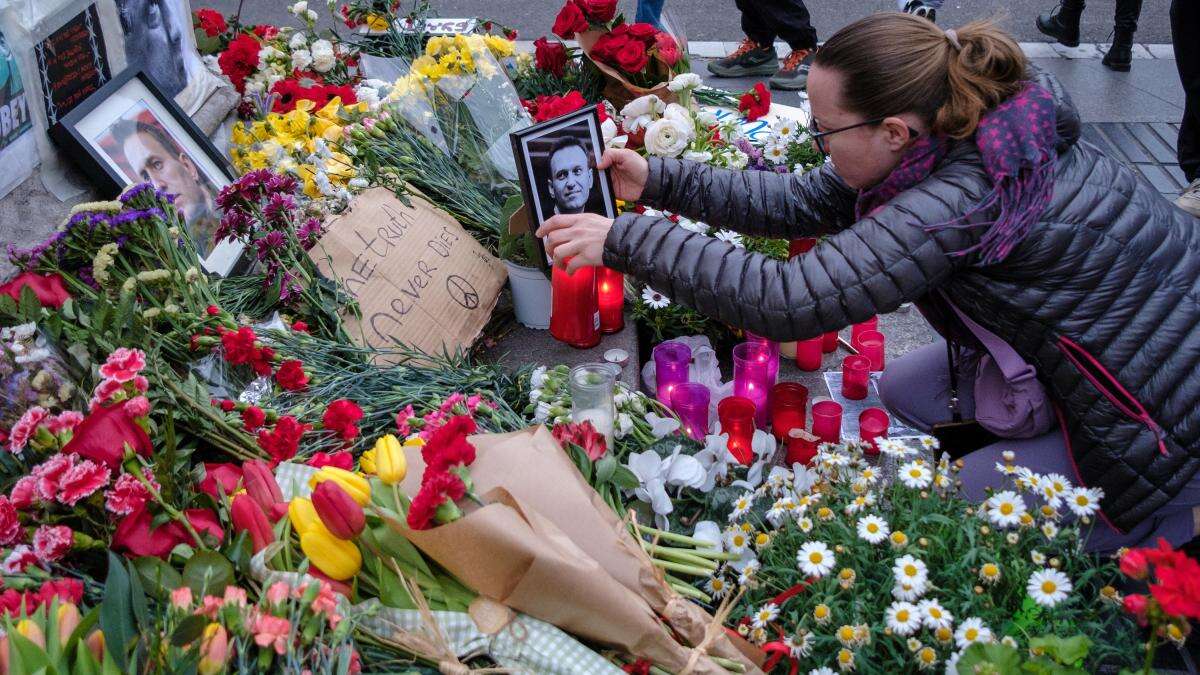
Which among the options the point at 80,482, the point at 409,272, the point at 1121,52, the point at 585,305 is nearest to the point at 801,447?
the point at 585,305

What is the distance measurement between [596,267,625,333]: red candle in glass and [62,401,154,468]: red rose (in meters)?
1.42

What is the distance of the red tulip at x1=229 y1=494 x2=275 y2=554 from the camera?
4.33 feet

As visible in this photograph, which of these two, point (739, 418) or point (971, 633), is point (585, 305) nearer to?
point (739, 418)

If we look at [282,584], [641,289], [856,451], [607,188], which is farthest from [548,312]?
[282,584]

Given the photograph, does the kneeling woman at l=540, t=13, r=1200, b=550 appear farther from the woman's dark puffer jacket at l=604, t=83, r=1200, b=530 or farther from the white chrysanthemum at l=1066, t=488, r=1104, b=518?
the white chrysanthemum at l=1066, t=488, r=1104, b=518

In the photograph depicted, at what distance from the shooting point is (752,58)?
5.46 metres

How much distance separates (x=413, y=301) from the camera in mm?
2447

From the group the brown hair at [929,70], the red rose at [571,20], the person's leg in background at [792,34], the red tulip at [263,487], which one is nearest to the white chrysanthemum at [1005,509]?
the brown hair at [929,70]

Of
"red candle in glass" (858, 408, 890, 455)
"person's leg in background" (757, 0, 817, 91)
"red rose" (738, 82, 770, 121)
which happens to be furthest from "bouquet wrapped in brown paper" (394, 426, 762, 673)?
"person's leg in background" (757, 0, 817, 91)

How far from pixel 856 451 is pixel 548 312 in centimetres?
119

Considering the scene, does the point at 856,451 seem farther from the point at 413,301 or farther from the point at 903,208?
the point at 413,301

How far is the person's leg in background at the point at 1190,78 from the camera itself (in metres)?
3.93

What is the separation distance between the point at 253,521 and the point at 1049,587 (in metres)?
1.10

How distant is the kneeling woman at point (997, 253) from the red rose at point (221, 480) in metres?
0.78
